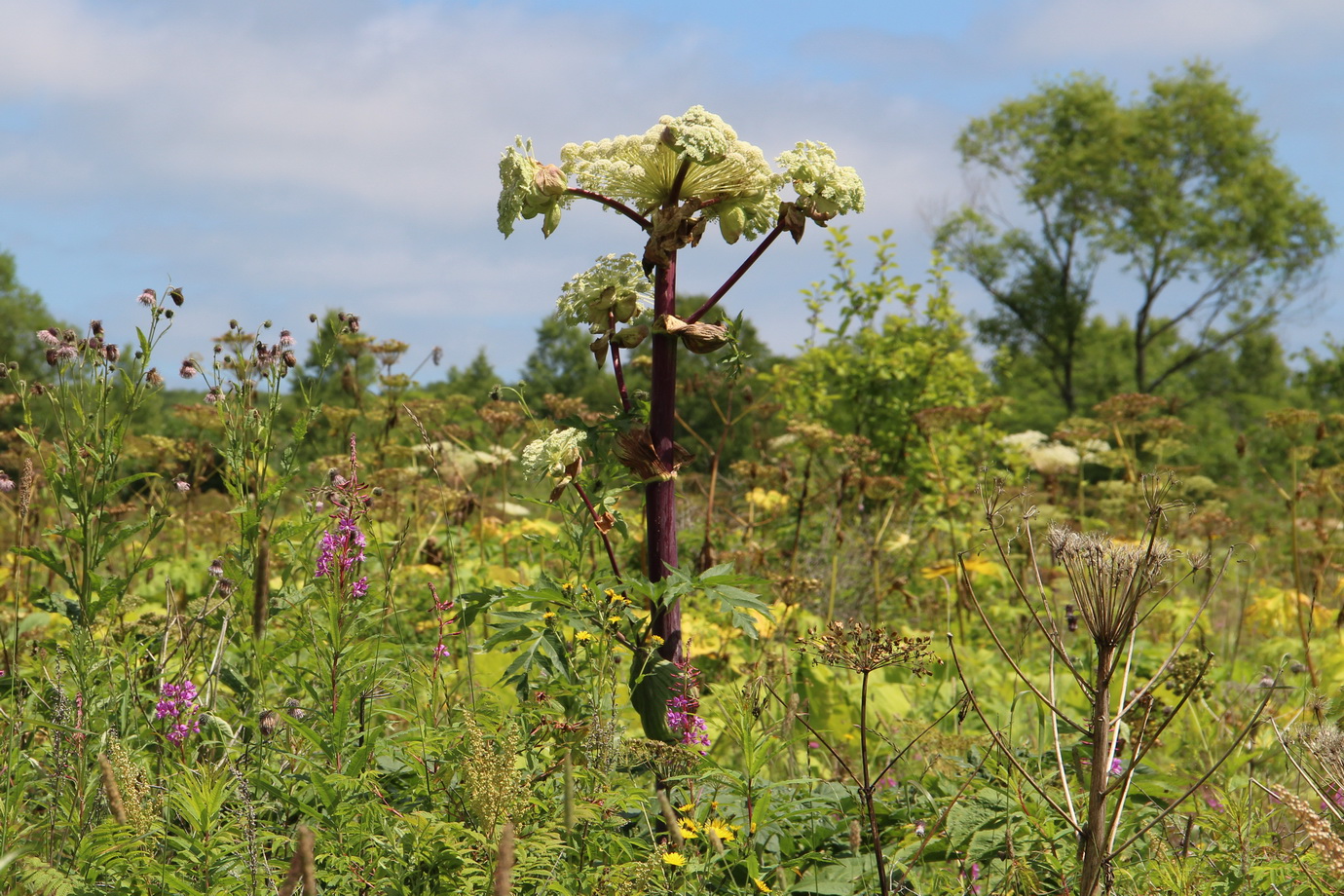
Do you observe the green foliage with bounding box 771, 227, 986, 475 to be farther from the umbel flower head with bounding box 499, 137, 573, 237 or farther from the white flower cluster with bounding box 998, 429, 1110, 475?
the umbel flower head with bounding box 499, 137, 573, 237

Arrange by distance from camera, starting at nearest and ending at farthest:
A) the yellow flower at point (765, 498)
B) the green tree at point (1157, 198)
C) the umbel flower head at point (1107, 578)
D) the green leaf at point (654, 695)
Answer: the umbel flower head at point (1107, 578) < the green leaf at point (654, 695) < the yellow flower at point (765, 498) < the green tree at point (1157, 198)

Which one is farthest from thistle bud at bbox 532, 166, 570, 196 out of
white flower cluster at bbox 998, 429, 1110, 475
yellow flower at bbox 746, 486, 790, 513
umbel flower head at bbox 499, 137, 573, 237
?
white flower cluster at bbox 998, 429, 1110, 475

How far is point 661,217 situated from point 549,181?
0.31 m

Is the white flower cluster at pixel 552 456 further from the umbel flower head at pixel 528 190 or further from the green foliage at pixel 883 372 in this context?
the green foliage at pixel 883 372

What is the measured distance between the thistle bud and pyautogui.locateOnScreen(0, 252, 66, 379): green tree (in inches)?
1288

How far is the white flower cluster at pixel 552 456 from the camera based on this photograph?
2504 mm

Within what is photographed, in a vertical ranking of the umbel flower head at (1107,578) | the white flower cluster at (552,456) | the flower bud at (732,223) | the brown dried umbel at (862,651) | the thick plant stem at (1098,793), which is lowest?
the thick plant stem at (1098,793)

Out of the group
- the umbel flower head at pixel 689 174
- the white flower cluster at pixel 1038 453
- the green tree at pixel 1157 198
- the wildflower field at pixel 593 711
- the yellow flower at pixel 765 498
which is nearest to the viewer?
the wildflower field at pixel 593 711

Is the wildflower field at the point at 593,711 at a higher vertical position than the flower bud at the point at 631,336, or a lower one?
lower

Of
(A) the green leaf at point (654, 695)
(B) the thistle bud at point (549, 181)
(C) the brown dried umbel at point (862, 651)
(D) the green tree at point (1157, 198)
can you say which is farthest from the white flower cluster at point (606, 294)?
(D) the green tree at point (1157, 198)

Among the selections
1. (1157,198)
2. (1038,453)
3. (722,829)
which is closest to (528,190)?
(722,829)

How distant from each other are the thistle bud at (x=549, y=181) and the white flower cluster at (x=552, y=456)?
634 mm

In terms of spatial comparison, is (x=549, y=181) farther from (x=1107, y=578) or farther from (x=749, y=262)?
(x=1107, y=578)

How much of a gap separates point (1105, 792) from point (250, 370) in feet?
8.09
